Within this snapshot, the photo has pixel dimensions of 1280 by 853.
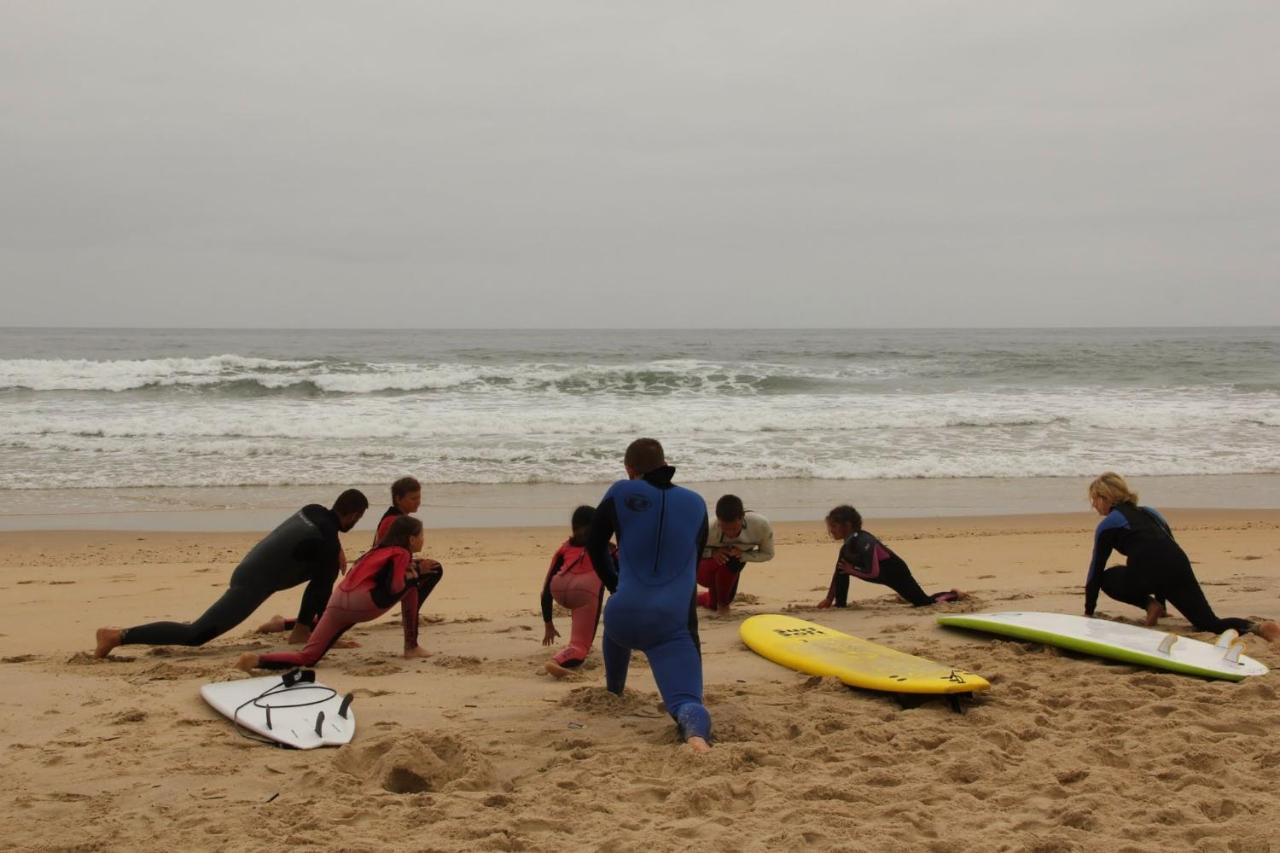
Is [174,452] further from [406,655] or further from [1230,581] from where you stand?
[1230,581]

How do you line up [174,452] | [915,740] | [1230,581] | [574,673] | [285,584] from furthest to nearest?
1. [174,452]
2. [1230,581]
3. [285,584]
4. [574,673]
5. [915,740]

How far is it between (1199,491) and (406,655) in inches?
465

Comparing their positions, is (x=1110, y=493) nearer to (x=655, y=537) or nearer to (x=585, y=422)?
(x=655, y=537)

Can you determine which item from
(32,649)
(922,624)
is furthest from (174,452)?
(922,624)

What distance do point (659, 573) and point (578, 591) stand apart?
1.42 metres

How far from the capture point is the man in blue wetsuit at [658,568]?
15.4 ft

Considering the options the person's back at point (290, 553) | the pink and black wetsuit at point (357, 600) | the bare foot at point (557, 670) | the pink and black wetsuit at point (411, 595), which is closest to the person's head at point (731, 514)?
the bare foot at point (557, 670)

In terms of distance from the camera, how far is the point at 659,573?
15.5 ft

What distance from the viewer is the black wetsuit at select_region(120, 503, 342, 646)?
20.2ft

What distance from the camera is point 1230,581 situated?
8.48 m

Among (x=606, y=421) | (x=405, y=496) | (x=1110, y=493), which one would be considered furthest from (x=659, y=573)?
(x=606, y=421)

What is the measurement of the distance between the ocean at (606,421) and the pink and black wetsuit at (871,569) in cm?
689

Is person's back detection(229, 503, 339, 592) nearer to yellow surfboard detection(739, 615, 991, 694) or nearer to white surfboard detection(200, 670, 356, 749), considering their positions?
white surfboard detection(200, 670, 356, 749)

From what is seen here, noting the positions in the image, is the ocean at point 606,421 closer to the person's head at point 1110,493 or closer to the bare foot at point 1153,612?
the person's head at point 1110,493
